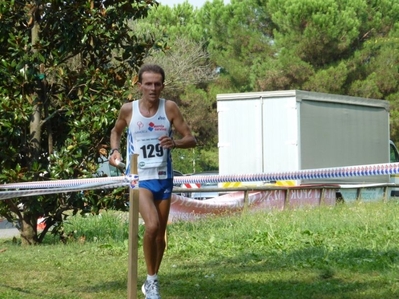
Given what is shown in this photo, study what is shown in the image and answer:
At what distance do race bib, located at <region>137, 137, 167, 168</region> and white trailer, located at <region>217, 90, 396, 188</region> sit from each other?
14496 mm

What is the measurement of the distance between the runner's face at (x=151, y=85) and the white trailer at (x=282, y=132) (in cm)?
1446

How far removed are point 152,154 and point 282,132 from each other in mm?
15125

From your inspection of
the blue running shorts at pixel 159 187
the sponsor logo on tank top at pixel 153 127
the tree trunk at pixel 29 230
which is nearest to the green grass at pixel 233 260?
the tree trunk at pixel 29 230

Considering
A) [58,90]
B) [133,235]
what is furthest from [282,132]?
[133,235]

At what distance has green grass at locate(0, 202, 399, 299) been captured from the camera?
8.17 meters

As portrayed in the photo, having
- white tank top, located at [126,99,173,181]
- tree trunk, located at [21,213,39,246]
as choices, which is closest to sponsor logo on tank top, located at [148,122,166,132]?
white tank top, located at [126,99,173,181]

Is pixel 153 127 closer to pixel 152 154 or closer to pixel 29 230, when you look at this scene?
pixel 152 154

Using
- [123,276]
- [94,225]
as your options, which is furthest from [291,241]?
[94,225]

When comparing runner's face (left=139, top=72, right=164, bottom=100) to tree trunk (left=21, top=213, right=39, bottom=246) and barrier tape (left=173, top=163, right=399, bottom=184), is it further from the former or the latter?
tree trunk (left=21, top=213, right=39, bottom=246)

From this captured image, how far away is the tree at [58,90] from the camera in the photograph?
42.1 ft

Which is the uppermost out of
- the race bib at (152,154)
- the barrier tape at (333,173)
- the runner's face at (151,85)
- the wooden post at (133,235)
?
the runner's face at (151,85)

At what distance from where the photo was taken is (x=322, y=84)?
1756 inches

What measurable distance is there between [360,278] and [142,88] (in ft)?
8.77

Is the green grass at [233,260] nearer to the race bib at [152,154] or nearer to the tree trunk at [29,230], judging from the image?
the tree trunk at [29,230]
